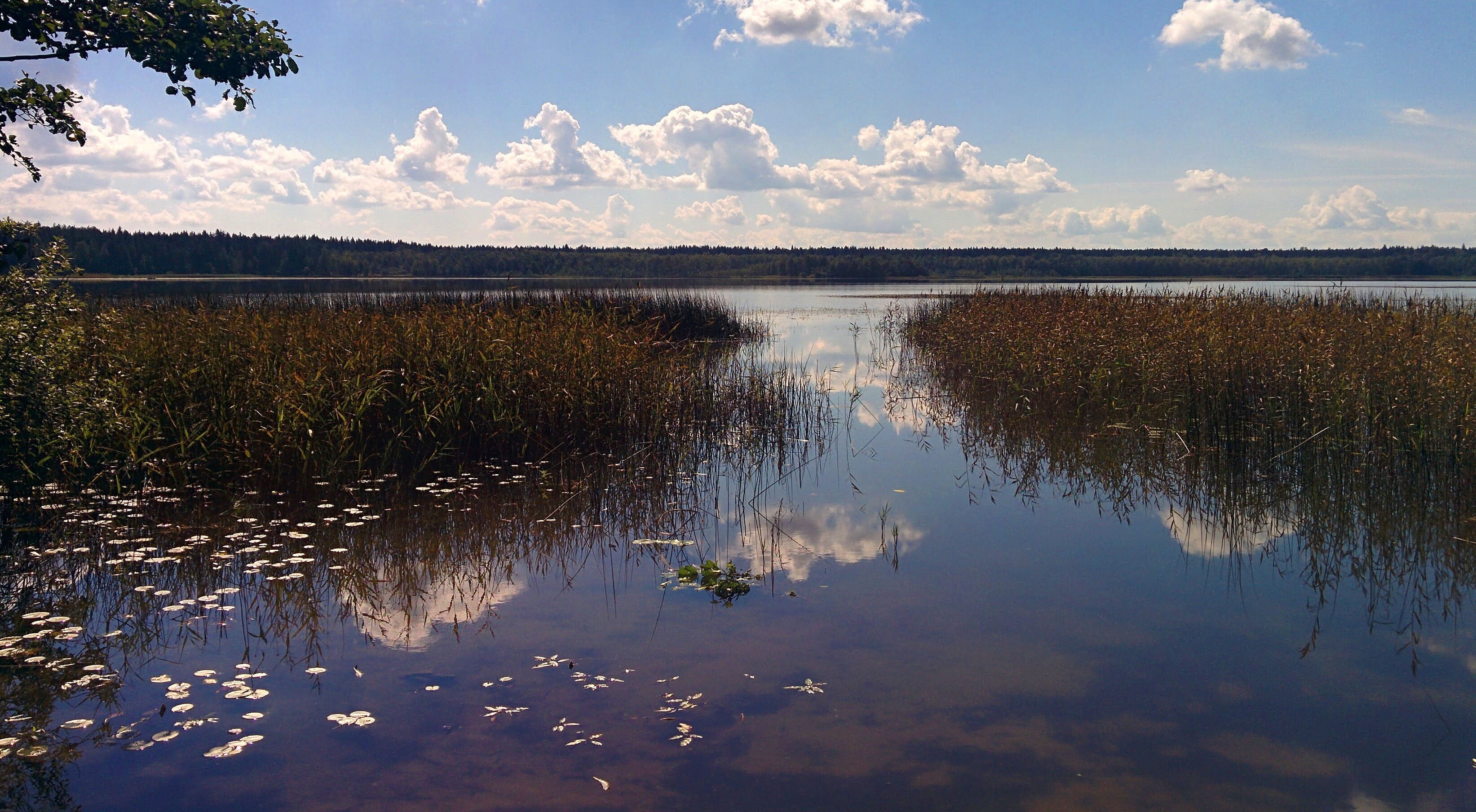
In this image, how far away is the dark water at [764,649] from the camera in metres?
3.44

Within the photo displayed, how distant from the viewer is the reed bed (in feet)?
27.0

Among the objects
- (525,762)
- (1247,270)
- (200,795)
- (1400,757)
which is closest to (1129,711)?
(1400,757)

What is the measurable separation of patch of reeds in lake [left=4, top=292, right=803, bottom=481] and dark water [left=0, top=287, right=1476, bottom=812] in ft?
1.76

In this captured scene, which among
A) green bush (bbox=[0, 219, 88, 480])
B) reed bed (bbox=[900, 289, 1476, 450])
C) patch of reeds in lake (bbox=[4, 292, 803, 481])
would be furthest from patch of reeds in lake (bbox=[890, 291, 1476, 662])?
green bush (bbox=[0, 219, 88, 480])

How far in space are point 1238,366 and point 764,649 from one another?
7.77 meters

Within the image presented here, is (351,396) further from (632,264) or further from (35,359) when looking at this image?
(632,264)

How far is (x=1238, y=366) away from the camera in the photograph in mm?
9773

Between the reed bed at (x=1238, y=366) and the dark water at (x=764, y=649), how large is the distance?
950mm

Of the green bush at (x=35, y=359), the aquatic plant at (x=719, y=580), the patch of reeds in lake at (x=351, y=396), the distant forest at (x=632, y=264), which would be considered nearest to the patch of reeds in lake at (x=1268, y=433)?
the aquatic plant at (x=719, y=580)

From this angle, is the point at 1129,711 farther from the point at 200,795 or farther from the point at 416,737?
the point at 200,795

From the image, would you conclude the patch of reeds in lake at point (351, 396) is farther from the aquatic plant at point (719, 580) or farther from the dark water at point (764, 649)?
the aquatic plant at point (719, 580)

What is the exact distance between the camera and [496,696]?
408cm

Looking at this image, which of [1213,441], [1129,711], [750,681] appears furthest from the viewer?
[1213,441]

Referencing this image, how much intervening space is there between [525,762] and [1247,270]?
370 ft
